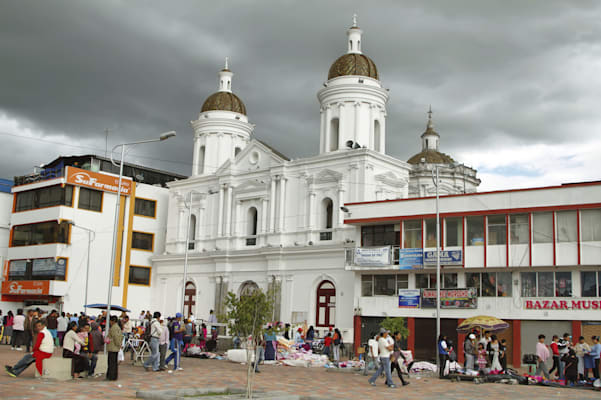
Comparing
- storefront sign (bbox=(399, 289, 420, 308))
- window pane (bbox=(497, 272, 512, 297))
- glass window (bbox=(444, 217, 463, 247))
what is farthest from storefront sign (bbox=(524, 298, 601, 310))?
storefront sign (bbox=(399, 289, 420, 308))

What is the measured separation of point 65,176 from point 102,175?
3.02 meters

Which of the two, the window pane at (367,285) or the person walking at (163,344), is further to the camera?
the window pane at (367,285)

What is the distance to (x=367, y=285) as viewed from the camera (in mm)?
37094

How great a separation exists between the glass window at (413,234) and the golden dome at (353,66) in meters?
13.1

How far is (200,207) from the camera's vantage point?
49938mm

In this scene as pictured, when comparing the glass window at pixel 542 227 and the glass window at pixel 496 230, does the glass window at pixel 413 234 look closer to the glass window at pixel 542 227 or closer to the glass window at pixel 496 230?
the glass window at pixel 496 230

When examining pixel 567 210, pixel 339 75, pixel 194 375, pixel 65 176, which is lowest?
pixel 194 375

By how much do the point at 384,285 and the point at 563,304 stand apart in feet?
31.5

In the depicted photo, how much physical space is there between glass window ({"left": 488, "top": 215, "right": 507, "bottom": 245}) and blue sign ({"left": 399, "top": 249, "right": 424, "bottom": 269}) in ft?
11.9

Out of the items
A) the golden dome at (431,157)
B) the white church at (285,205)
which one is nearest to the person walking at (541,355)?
the white church at (285,205)

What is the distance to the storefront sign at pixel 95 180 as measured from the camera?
47.9m

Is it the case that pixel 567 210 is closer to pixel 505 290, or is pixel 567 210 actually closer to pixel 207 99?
pixel 505 290

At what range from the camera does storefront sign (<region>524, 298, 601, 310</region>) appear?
2981 cm

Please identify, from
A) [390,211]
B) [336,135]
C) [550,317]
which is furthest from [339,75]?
[550,317]
